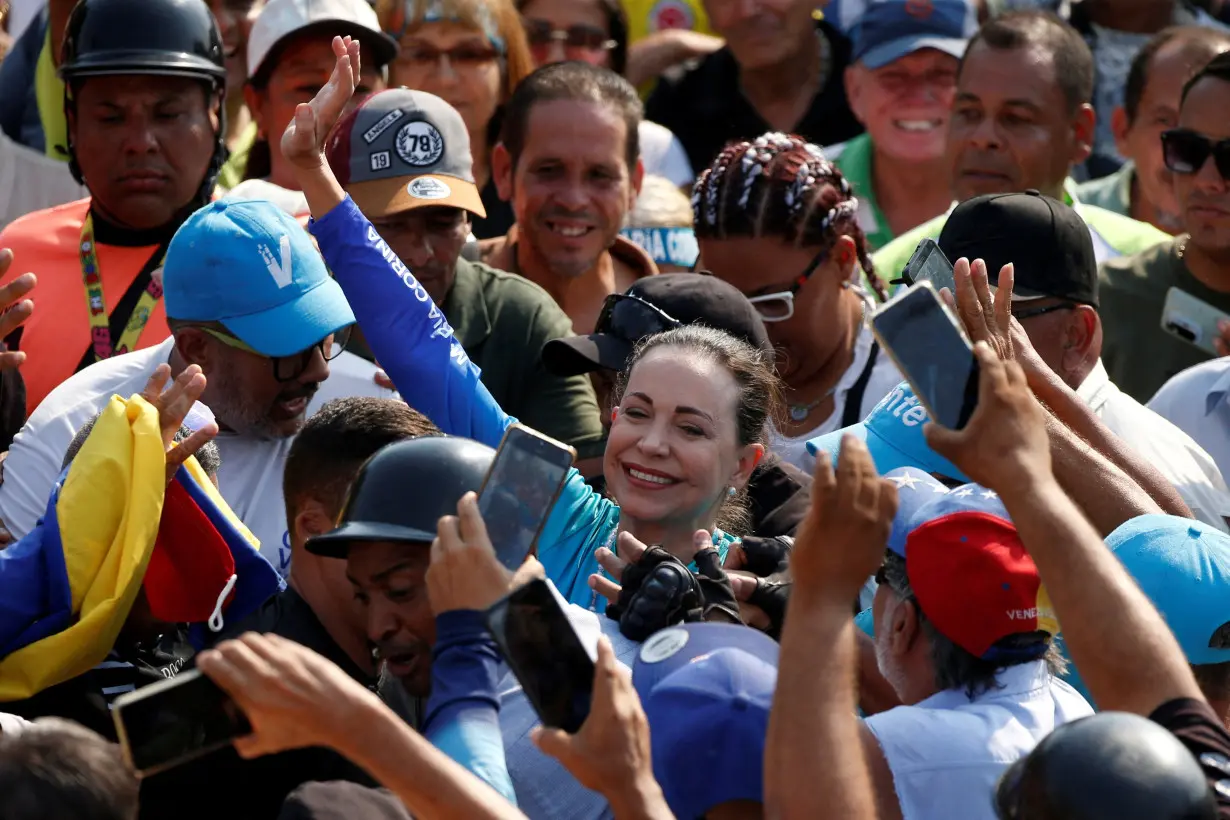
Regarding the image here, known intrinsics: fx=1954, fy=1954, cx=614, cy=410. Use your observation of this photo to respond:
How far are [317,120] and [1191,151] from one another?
2.81 m

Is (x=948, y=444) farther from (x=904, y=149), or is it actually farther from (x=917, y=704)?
(x=904, y=149)

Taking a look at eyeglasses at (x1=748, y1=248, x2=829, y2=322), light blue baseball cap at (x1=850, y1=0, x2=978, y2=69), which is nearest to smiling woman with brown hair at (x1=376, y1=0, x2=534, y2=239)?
light blue baseball cap at (x1=850, y1=0, x2=978, y2=69)

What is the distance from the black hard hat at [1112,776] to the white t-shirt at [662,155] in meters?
5.20

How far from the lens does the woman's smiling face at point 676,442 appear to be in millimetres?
4277

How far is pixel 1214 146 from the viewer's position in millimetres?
5930

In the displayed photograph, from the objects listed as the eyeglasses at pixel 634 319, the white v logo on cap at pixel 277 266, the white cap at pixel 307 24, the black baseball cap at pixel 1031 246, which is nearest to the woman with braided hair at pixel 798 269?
the black baseball cap at pixel 1031 246

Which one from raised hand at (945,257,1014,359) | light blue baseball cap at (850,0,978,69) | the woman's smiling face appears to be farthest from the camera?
light blue baseball cap at (850,0,978,69)

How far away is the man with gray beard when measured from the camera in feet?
20.1

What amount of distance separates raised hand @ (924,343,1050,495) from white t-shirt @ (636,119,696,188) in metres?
4.62

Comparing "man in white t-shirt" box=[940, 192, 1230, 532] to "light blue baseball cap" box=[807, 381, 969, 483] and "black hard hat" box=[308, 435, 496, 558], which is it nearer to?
"light blue baseball cap" box=[807, 381, 969, 483]

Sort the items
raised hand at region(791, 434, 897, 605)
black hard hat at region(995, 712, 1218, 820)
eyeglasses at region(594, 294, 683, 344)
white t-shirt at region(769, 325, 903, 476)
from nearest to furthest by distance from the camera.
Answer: black hard hat at region(995, 712, 1218, 820) < raised hand at region(791, 434, 897, 605) < eyeglasses at region(594, 294, 683, 344) < white t-shirt at region(769, 325, 903, 476)

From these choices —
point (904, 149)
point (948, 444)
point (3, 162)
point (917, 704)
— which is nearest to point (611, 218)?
point (904, 149)

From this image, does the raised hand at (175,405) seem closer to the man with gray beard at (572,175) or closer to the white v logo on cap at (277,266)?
the white v logo on cap at (277,266)

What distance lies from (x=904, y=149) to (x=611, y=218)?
1.48 metres
